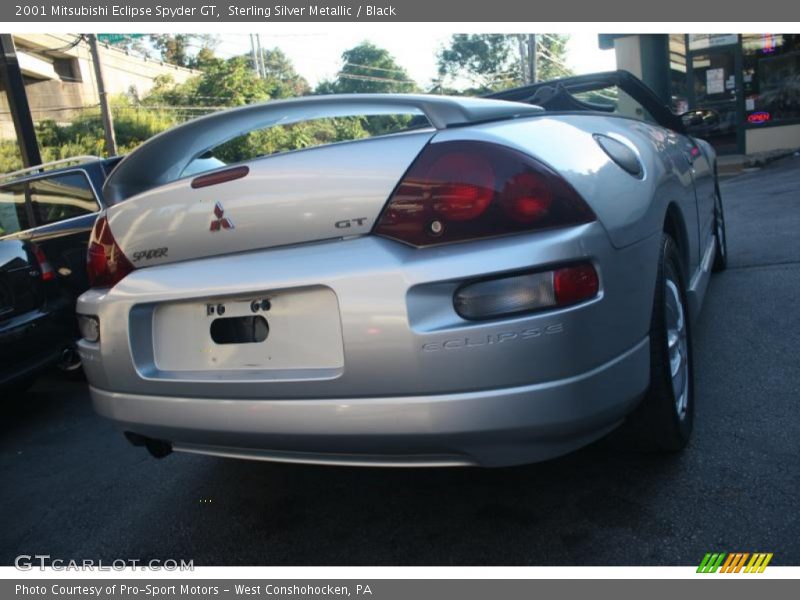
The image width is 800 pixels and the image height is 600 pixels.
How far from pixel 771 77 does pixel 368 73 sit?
4445 cm

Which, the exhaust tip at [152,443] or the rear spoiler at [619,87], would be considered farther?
the rear spoiler at [619,87]

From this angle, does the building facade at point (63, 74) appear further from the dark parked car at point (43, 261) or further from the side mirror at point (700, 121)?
the side mirror at point (700, 121)

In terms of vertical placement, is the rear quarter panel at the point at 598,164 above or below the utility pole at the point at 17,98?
below

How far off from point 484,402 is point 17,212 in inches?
183

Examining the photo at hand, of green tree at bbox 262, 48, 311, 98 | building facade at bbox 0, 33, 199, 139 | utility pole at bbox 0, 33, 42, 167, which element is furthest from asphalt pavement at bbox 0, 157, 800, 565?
green tree at bbox 262, 48, 311, 98

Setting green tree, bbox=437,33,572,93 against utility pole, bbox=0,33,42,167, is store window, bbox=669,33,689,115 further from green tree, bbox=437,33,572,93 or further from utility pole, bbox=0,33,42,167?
green tree, bbox=437,33,572,93

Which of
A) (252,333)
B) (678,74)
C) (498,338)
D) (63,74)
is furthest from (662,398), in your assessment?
(63,74)

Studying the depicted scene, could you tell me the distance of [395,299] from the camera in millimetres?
1701

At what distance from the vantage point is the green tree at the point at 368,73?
53312mm

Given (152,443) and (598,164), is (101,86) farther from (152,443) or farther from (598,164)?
(598,164)

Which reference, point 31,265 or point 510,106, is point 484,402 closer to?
point 510,106

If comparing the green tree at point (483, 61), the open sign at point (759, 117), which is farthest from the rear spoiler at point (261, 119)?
the green tree at point (483, 61)

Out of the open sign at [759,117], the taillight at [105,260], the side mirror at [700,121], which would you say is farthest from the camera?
the open sign at [759,117]

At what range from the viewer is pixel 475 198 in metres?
1.74
